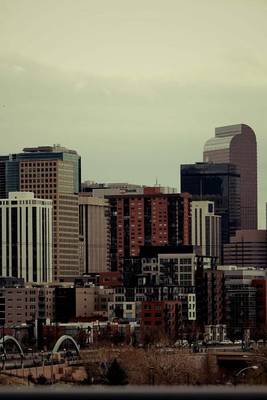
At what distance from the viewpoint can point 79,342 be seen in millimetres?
31078

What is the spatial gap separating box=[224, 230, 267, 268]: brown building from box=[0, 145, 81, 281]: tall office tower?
24.3 ft

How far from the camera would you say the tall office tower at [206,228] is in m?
60.8

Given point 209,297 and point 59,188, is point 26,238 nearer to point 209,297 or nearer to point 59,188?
point 59,188

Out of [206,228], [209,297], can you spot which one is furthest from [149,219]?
[209,297]

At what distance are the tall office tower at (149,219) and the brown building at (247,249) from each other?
248cm

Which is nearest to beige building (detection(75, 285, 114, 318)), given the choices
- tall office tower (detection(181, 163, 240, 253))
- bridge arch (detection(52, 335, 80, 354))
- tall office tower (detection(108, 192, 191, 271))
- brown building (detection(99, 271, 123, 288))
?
brown building (detection(99, 271, 123, 288))

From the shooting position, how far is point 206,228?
63.6 m

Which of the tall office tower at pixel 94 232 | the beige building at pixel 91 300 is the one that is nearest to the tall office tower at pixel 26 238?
the tall office tower at pixel 94 232

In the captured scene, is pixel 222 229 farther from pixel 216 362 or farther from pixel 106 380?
pixel 106 380

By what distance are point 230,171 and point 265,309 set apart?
94.9 feet

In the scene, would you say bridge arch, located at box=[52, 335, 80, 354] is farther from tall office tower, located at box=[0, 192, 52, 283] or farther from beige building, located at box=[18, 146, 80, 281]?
beige building, located at box=[18, 146, 80, 281]

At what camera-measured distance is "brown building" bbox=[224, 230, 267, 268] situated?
62250 millimetres

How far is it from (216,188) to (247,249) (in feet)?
17.3

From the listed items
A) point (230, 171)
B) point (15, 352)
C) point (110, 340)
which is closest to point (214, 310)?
point (110, 340)
